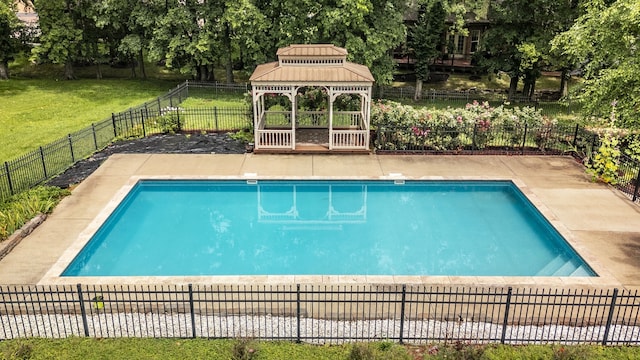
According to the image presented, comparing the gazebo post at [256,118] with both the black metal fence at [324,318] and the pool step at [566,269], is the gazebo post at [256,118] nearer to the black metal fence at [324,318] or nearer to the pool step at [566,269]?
the black metal fence at [324,318]

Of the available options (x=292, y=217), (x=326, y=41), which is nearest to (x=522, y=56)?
(x=326, y=41)

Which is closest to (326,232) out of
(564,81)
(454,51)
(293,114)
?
(293,114)

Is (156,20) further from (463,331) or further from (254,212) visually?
(463,331)

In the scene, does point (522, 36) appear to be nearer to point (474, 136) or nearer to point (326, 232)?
point (474, 136)

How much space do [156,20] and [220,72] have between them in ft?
31.1

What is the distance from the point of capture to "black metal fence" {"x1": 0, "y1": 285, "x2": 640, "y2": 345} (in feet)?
33.7

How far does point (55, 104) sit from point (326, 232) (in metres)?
22.7

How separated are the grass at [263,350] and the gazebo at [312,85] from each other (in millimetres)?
12675

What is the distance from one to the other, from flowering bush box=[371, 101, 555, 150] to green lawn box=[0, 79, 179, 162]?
610 inches

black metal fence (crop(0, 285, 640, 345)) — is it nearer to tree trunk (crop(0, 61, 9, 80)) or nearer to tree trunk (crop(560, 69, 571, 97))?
tree trunk (crop(560, 69, 571, 97))

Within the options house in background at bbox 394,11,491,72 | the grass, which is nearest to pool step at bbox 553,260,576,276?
the grass

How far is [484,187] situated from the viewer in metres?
19.2

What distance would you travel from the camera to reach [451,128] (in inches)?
867

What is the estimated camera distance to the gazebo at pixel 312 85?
2075 cm
